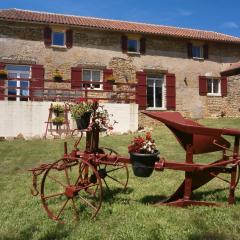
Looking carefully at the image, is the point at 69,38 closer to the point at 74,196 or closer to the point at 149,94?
the point at 149,94

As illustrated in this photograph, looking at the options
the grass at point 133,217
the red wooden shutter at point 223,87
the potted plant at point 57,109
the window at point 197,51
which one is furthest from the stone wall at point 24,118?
the red wooden shutter at point 223,87

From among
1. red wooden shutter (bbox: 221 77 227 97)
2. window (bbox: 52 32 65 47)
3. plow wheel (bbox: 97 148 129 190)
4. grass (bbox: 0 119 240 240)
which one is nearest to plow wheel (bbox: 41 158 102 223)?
grass (bbox: 0 119 240 240)

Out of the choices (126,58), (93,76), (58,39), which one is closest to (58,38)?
(58,39)

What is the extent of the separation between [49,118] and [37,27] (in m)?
6.01

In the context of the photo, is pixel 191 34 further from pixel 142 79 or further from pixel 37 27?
pixel 37 27

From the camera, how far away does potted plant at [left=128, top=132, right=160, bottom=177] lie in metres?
5.14

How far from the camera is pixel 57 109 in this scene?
50.7 feet

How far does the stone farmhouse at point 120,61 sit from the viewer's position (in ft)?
61.3

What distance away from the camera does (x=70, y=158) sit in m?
5.39

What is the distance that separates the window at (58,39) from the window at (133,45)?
3.69 meters

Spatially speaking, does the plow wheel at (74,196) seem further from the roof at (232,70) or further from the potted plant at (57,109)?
the roof at (232,70)

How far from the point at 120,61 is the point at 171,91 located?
3.36m

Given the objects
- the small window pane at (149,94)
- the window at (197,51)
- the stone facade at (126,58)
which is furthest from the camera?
the window at (197,51)

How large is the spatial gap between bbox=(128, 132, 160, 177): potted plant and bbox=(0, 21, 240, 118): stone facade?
1444 centimetres
